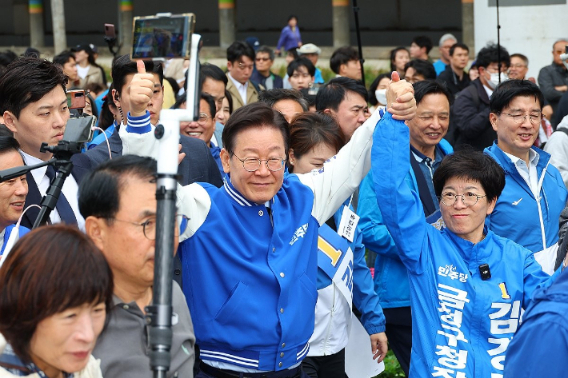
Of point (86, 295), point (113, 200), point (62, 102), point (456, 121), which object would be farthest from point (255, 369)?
point (456, 121)

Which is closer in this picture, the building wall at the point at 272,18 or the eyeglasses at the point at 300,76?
the eyeglasses at the point at 300,76

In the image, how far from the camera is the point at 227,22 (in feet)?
65.1

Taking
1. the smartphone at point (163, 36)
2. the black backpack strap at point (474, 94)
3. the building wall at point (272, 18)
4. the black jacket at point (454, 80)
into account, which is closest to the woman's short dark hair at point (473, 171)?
the smartphone at point (163, 36)

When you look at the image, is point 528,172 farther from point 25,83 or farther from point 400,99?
point 25,83

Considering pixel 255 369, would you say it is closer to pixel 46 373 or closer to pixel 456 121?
pixel 46 373

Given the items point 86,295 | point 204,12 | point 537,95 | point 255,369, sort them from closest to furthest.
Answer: point 86,295, point 255,369, point 537,95, point 204,12

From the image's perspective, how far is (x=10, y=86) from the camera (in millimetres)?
3484

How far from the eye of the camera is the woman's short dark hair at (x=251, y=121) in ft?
10.1

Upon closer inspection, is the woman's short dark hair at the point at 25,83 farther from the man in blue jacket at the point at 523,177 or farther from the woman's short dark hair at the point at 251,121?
the man in blue jacket at the point at 523,177

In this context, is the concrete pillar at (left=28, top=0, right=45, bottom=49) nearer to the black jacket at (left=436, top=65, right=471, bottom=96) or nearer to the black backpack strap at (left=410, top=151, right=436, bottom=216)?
the black jacket at (left=436, top=65, right=471, bottom=96)

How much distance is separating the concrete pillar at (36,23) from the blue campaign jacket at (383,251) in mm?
19799

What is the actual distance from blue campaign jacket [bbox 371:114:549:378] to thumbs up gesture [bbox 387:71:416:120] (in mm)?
61

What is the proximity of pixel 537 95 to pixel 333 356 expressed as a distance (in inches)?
76.4

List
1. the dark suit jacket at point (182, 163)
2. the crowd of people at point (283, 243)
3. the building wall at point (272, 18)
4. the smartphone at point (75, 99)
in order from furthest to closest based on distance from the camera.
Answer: the building wall at point (272, 18), the smartphone at point (75, 99), the dark suit jacket at point (182, 163), the crowd of people at point (283, 243)
